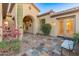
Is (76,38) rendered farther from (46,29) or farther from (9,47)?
(9,47)

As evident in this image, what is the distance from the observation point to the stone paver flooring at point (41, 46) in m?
2.54

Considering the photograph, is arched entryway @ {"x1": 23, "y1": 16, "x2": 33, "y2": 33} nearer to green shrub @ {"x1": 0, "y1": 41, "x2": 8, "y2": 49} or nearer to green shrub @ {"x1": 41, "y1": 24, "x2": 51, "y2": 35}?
green shrub @ {"x1": 41, "y1": 24, "x2": 51, "y2": 35}

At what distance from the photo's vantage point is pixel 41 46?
101 inches

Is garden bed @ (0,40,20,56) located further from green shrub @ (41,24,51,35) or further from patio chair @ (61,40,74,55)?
patio chair @ (61,40,74,55)

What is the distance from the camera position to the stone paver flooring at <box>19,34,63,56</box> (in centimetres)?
254

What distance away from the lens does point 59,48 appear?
254 centimetres

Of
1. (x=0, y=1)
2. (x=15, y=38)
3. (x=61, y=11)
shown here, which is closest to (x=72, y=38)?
(x=61, y=11)

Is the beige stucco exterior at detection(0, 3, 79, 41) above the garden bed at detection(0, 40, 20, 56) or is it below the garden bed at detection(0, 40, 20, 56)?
above

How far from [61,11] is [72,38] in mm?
460

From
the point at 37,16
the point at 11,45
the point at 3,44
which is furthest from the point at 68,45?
the point at 3,44

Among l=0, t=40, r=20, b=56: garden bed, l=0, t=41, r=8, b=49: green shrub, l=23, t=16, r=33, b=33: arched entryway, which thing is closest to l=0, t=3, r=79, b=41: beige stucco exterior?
l=23, t=16, r=33, b=33: arched entryway

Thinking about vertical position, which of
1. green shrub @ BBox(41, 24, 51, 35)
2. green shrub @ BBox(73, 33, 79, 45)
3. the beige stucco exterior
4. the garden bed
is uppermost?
the beige stucco exterior

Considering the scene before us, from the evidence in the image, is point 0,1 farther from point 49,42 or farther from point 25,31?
point 49,42

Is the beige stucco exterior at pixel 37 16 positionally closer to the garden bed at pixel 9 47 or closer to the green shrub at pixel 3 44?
the garden bed at pixel 9 47
